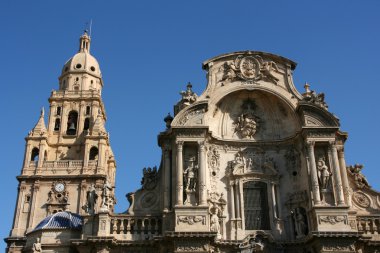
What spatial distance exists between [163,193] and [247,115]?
5.69 metres

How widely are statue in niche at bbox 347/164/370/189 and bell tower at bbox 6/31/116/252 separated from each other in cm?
2143

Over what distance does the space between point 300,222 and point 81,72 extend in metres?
36.2

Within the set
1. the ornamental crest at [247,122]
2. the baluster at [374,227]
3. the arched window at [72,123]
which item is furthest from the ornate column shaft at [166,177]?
the arched window at [72,123]

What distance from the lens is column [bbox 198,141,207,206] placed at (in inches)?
827

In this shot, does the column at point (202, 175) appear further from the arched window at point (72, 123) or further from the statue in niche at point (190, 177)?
the arched window at point (72, 123)

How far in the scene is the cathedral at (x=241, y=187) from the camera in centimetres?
2044

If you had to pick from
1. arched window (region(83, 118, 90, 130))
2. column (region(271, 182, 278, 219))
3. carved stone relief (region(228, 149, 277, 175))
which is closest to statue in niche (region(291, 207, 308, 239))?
column (region(271, 182, 278, 219))

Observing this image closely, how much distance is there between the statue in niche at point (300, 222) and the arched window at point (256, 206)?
1181 mm

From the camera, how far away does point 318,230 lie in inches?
791

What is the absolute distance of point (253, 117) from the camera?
24.3 m

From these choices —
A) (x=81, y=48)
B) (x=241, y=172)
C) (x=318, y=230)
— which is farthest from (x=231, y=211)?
(x=81, y=48)

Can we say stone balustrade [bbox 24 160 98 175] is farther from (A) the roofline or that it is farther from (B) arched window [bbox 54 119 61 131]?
(A) the roofline

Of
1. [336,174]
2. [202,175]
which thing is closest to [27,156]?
[202,175]

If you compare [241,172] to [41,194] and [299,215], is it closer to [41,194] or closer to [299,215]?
[299,215]
